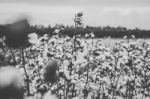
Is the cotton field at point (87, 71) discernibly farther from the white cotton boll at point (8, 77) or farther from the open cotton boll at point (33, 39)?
the white cotton boll at point (8, 77)

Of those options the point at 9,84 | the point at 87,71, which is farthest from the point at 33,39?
the point at 87,71

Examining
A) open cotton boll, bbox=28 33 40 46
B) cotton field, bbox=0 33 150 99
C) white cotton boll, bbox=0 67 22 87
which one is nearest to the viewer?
white cotton boll, bbox=0 67 22 87

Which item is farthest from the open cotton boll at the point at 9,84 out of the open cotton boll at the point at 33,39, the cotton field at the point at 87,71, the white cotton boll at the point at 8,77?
the cotton field at the point at 87,71

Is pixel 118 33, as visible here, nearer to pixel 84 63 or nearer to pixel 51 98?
pixel 84 63

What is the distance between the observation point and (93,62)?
6.83 m

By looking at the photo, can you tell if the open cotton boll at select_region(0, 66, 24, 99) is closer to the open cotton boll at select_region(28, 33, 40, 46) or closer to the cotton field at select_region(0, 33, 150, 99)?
the open cotton boll at select_region(28, 33, 40, 46)

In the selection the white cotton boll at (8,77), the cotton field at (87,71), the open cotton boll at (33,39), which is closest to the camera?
the white cotton boll at (8,77)

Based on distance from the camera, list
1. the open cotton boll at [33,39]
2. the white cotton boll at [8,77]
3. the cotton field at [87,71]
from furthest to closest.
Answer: the cotton field at [87,71] < the open cotton boll at [33,39] < the white cotton boll at [8,77]

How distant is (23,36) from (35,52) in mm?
7368

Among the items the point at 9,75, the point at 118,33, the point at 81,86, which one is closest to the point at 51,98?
the point at 9,75

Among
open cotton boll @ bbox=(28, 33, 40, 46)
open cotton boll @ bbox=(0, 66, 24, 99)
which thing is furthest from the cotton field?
open cotton boll @ bbox=(0, 66, 24, 99)

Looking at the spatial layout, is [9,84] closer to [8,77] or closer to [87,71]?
[8,77]

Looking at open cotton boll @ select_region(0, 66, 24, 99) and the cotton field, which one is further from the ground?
open cotton boll @ select_region(0, 66, 24, 99)

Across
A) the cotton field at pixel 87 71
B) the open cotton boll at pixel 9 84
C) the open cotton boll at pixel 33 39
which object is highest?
the open cotton boll at pixel 33 39
